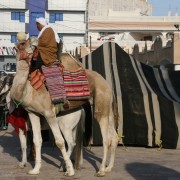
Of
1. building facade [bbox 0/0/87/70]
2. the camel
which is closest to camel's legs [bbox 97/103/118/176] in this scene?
the camel

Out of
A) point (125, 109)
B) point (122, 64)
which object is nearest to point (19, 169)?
point (125, 109)

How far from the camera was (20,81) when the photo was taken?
8.05 m

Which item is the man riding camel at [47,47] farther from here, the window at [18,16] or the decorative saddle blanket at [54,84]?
the window at [18,16]

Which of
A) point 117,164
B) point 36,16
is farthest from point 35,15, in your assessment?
point 117,164

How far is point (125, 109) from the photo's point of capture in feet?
38.8

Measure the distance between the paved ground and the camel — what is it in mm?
240

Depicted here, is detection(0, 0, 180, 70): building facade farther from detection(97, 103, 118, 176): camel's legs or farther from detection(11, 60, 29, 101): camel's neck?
detection(11, 60, 29, 101): camel's neck

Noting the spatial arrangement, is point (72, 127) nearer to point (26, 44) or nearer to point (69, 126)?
point (69, 126)

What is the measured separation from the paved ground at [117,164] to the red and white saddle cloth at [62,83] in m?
1.31

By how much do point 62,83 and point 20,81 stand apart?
2.18ft

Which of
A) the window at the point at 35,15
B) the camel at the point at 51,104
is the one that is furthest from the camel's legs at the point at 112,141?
the window at the point at 35,15

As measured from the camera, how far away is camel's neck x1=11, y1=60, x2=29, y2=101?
802 cm

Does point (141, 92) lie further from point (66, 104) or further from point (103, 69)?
point (66, 104)

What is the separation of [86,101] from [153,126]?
11.8ft
